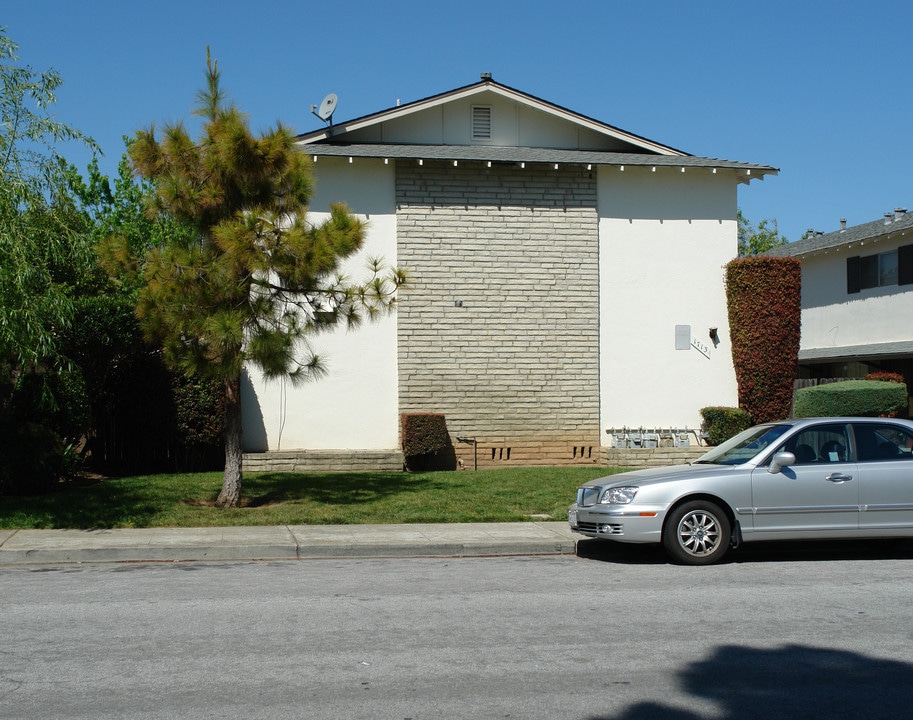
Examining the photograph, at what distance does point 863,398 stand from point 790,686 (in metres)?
19.4

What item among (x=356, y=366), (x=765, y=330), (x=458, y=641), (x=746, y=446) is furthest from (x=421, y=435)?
(x=458, y=641)

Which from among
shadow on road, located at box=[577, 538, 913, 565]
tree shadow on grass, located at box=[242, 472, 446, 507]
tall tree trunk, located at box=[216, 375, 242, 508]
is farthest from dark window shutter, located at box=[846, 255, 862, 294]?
tall tree trunk, located at box=[216, 375, 242, 508]

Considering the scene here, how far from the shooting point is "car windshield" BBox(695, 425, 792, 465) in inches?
417

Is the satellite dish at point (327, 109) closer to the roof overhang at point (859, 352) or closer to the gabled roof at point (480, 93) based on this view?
the gabled roof at point (480, 93)

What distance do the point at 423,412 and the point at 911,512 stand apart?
10.9m

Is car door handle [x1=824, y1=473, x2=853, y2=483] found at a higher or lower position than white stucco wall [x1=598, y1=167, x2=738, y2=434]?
lower

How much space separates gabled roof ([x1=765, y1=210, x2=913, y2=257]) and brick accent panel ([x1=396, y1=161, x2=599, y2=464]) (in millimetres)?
10920

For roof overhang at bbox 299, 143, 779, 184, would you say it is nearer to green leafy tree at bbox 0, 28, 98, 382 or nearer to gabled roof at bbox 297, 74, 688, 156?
gabled roof at bbox 297, 74, 688, 156

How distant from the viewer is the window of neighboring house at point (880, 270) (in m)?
26.4

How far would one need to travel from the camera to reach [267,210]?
518 inches

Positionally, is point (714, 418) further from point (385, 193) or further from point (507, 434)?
point (385, 193)

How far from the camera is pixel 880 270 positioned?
27.5 meters

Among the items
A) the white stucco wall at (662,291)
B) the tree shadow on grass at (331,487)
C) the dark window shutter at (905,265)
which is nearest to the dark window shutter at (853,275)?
the dark window shutter at (905,265)

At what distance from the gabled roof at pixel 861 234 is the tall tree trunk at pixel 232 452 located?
19634mm
